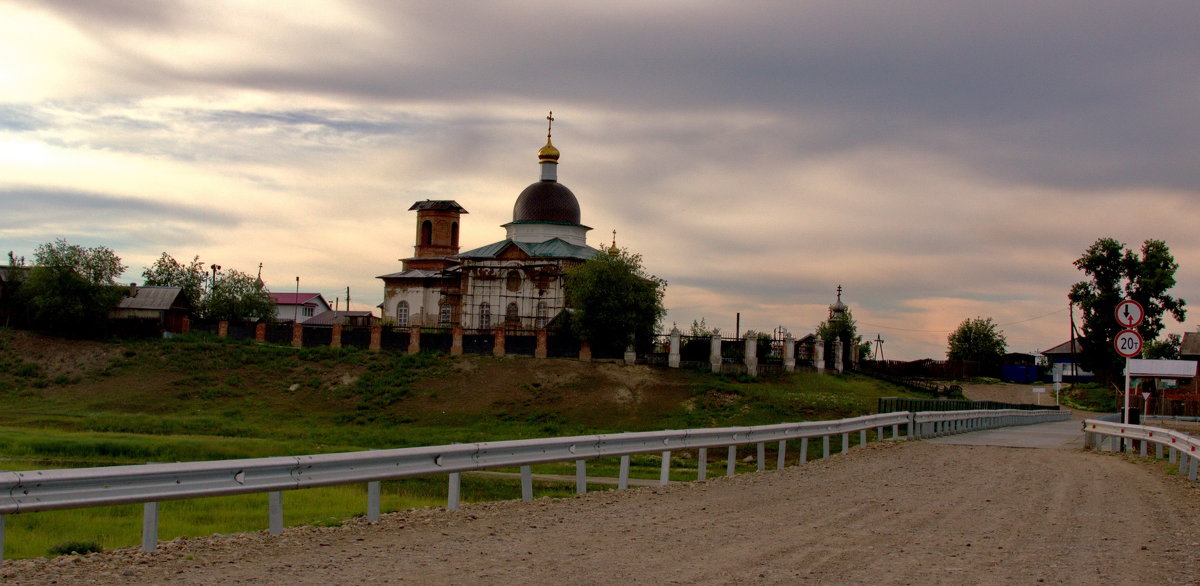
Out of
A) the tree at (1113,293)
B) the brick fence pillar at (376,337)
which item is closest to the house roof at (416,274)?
the brick fence pillar at (376,337)

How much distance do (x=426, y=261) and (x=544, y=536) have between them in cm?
7172

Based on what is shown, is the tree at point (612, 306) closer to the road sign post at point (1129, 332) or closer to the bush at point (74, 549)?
the road sign post at point (1129, 332)

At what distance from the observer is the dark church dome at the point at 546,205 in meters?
77.6

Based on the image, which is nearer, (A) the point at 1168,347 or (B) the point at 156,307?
(B) the point at 156,307

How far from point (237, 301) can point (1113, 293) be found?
209 ft

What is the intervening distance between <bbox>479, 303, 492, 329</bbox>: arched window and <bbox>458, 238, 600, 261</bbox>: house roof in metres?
3.32

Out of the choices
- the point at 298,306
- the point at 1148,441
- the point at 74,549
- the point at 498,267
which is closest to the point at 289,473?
the point at 74,549

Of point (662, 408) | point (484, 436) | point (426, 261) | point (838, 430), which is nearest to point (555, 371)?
point (662, 408)

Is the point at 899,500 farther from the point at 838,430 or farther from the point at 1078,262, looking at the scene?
the point at 1078,262

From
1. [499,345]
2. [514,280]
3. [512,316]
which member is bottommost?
[499,345]

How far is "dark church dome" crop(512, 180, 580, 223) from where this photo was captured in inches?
3054

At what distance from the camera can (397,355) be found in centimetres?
6016

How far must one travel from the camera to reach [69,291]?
60.9 metres

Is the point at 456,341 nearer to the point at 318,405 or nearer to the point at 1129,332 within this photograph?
the point at 318,405
